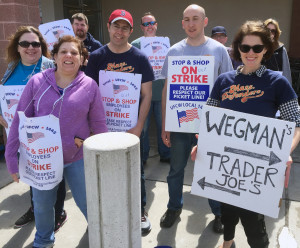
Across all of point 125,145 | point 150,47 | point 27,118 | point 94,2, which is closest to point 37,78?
point 27,118

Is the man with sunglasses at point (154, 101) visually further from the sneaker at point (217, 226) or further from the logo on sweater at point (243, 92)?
the logo on sweater at point (243, 92)

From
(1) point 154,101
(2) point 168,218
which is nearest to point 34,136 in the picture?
(2) point 168,218

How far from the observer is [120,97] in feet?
9.30

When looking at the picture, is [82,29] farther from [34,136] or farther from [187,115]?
[34,136]

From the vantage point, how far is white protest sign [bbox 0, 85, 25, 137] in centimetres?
294

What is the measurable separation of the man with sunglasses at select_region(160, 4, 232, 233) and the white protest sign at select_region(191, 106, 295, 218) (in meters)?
0.64

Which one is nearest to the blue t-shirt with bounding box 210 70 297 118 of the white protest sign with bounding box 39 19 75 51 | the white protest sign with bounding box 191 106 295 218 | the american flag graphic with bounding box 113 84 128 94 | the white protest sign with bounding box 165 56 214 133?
the white protest sign with bounding box 191 106 295 218

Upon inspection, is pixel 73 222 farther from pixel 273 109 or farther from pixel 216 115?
pixel 273 109

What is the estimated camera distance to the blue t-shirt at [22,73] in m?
3.00

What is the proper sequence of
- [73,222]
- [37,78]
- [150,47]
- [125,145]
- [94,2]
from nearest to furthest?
→ [125,145] → [37,78] → [73,222] → [150,47] → [94,2]

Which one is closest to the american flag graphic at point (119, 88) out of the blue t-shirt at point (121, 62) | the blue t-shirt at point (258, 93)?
the blue t-shirt at point (121, 62)

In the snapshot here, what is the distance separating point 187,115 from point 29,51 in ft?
5.13

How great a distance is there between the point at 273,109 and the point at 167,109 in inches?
40.1

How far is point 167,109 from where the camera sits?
9.62ft
